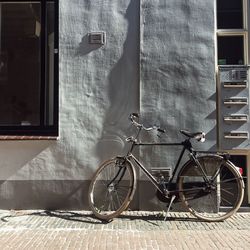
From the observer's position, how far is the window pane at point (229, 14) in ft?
26.0

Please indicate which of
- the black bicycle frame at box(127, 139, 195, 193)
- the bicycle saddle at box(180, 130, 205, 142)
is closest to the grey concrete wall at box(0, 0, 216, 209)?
Answer: the black bicycle frame at box(127, 139, 195, 193)

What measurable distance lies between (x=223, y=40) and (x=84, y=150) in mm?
2665

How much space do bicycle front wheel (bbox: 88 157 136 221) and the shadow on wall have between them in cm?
31

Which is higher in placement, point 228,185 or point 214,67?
point 214,67

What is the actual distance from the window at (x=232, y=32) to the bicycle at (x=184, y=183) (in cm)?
138

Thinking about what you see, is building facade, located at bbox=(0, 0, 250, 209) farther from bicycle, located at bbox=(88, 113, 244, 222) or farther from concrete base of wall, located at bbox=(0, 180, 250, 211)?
bicycle, located at bbox=(88, 113, 244, 222)

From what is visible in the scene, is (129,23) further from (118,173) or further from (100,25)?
(118,173)

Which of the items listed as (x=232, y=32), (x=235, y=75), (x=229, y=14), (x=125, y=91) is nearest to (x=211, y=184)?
(x=235, y=75)

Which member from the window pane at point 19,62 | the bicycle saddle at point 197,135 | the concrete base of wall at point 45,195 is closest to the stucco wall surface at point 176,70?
the bicycle saddle at point 197,135

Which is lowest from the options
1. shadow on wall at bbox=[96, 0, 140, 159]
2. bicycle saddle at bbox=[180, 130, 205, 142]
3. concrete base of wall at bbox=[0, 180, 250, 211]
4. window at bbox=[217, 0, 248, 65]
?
concrete base of wall at bbox=[0, 180, 250, 211]

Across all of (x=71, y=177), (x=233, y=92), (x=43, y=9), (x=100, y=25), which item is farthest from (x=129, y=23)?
(x=71, y=177)

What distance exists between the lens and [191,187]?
7363mm

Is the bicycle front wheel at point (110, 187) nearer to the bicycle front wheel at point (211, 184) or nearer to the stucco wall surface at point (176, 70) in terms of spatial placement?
the stucco wall surface at point (176, 70)

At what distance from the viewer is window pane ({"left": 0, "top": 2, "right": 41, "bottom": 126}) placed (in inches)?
319
